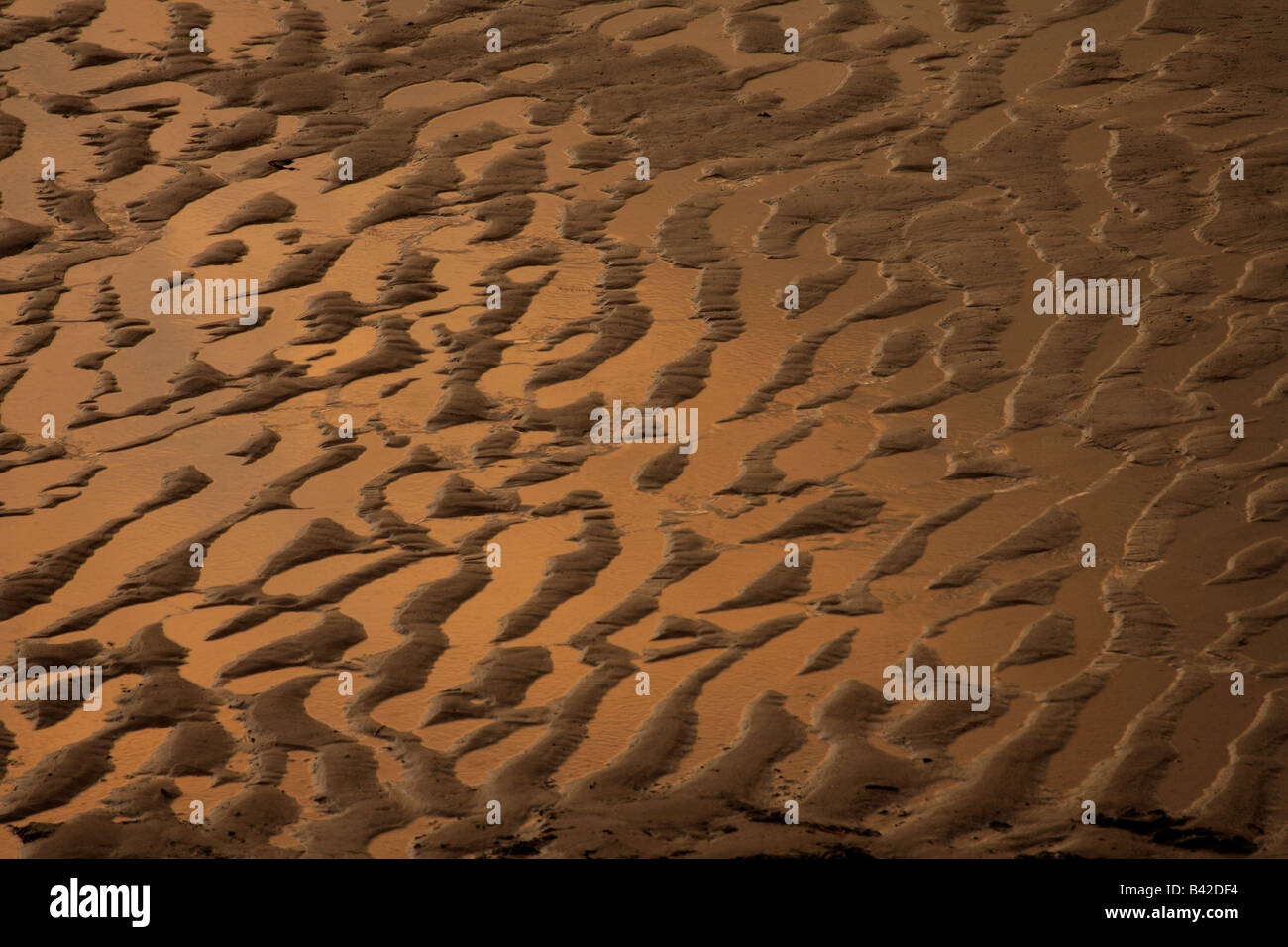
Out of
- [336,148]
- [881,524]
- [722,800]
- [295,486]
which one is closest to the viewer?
[722,800]

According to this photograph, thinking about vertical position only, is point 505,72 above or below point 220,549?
above

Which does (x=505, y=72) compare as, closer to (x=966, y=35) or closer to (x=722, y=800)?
(x=966, y=35)

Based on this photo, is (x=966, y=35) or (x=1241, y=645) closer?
(x=1241, y=645)

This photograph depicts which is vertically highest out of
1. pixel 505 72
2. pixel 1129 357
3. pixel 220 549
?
pixel 505 72
